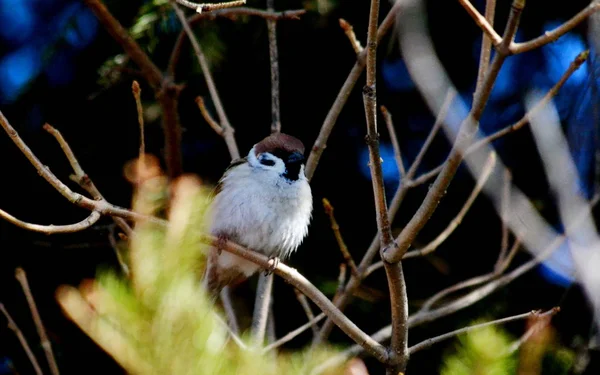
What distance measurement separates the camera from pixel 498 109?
3656mm

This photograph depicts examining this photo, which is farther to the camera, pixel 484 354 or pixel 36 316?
pixel 36 316

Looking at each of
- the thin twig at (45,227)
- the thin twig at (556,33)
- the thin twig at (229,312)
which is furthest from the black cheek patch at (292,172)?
the thin twig at (556,33)

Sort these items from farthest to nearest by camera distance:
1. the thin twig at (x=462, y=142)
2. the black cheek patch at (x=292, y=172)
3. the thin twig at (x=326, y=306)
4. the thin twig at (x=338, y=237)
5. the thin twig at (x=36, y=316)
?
the black cheek patch at (x=292, y=172)
the thin twig at (x=338, y=237)
the thin twig at (x=36, y=316)
the thin twig at (x=326, y=306)
the thin twig at (x=462, y=142)

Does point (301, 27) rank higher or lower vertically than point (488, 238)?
higher

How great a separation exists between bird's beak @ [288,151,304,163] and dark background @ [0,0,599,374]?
1.63 ft

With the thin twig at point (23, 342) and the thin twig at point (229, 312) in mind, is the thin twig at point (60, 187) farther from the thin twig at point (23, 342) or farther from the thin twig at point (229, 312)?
the thin twig at point (229, 312)

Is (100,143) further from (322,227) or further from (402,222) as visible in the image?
(402,222)

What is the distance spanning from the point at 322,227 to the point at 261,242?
534 millimetres

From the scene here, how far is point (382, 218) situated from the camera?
1.97 metres

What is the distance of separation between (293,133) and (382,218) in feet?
6.01

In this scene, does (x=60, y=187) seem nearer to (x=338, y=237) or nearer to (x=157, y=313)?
(x=157, y=313)

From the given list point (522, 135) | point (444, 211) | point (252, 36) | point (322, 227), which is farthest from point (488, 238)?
point (252, 36)

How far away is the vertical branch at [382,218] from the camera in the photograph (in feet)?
5.92

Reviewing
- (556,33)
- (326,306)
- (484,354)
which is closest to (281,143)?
(326,306)
